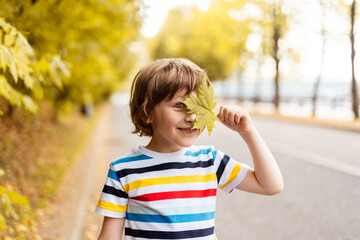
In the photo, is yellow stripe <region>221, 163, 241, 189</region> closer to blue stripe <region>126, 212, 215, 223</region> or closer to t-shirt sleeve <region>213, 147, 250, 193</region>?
t-shirt sleeve <region>213, 147, 250, 193</region>

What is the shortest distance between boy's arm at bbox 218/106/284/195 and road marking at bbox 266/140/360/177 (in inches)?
217

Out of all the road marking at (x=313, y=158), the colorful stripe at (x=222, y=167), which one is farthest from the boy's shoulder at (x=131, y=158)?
the road marking at (x=313, y=158)

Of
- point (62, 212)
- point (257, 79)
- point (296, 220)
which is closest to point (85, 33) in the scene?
point (62, 212)

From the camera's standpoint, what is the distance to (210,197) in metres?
1.58

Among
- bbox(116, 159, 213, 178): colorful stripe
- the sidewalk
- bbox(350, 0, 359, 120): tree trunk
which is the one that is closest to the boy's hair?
bbox(116, 159, 213, 178): colorful stripe

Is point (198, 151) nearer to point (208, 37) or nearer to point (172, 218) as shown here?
point (172, 218)

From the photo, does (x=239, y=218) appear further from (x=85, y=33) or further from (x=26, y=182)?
(x=85, y=33)

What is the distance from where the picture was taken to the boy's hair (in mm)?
1521

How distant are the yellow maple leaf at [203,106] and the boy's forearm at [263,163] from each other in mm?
211

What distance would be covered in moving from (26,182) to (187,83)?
4.47m

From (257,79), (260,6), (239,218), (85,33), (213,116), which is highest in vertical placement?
(260,6)

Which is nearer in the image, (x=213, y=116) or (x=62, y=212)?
(x=213, y=116)

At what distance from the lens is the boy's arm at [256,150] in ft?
4.99

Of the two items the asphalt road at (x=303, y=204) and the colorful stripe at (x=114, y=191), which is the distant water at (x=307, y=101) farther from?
the colorful stripe at (x=114, y=191)
